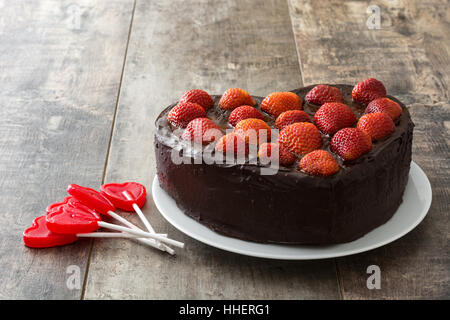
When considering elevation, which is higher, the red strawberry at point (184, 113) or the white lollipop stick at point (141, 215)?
the red strawberry at point (184, 113)

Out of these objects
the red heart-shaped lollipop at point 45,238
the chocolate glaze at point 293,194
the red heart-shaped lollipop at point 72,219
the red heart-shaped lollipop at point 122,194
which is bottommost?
the red heart-shaped lollipop at point 122,194

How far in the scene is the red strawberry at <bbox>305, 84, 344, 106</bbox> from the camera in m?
1.93

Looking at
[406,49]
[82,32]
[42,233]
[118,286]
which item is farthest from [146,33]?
[118,286]

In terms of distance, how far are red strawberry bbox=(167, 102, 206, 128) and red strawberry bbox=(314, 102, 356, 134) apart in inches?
13.2

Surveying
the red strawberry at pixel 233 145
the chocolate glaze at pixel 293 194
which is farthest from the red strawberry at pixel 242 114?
the red strawberry at pixel 233 145

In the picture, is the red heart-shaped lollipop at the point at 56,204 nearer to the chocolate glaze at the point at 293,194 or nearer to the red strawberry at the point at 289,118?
the chocolate glaze at the point at 293,194

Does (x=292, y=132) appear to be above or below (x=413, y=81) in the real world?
above

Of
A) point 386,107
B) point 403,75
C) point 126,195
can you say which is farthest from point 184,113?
point 403,75

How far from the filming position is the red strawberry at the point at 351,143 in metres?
1.64

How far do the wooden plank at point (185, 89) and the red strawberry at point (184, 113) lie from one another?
30 centimetres

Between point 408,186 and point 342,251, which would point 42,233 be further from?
point 408,186

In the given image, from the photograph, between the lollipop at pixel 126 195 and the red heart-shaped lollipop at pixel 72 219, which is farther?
the lollipop at pixel 126 195

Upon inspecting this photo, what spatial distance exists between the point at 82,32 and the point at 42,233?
167 centimetres
